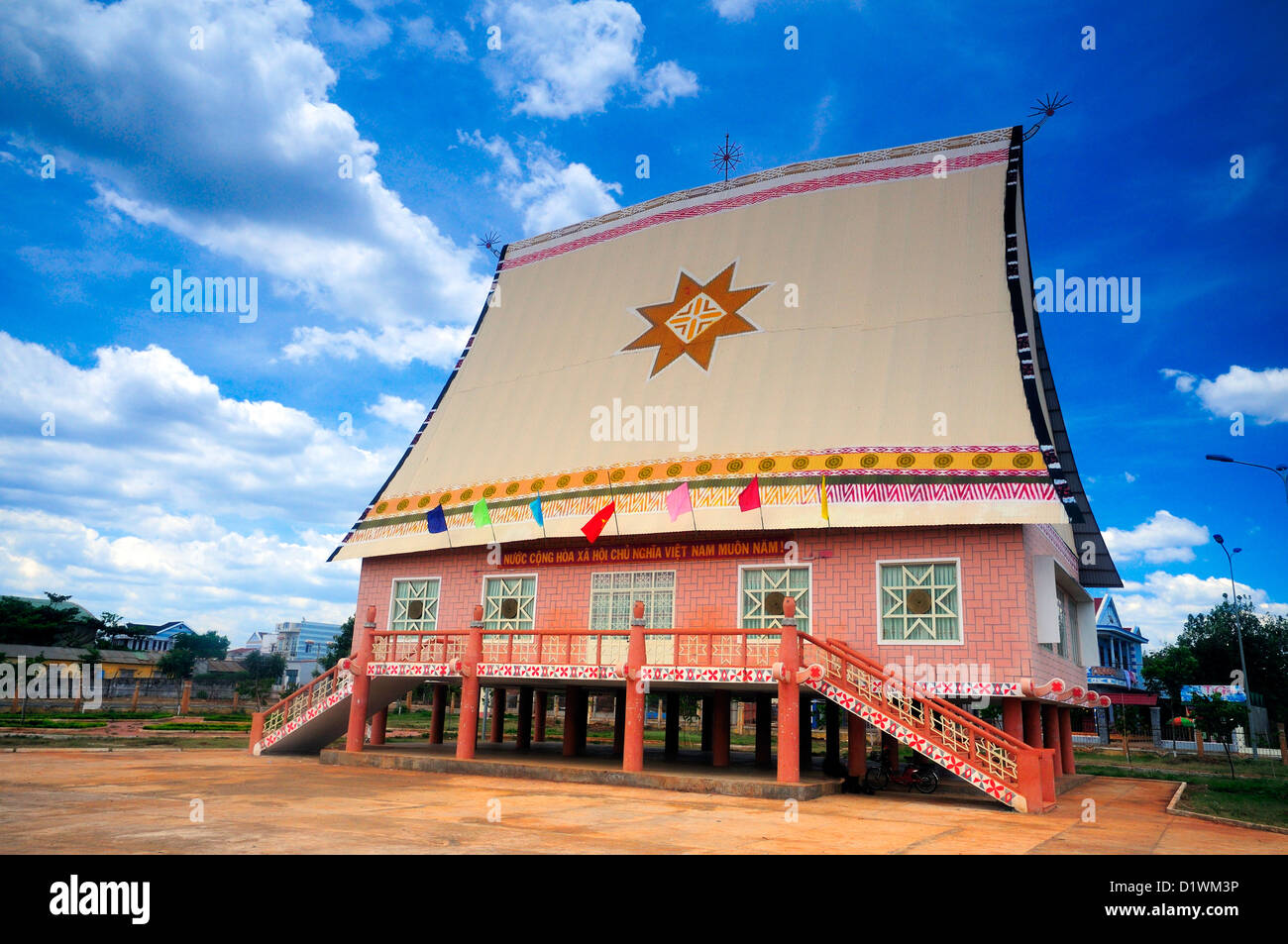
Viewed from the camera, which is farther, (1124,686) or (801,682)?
(1124,686)

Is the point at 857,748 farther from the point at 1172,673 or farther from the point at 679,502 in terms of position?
the point at 1172,673

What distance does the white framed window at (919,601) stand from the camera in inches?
580

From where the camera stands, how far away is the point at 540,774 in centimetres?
1527

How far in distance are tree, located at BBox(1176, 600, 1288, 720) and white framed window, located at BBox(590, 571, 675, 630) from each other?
38.4 m

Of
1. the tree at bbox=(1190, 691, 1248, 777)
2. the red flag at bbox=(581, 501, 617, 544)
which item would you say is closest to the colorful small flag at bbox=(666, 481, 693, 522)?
the red flag at bbox=(581, 501, 617, 544)

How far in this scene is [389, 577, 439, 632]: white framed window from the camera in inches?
812

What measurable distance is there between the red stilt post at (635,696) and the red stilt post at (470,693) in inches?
136

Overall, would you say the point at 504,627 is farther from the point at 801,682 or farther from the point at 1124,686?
the point at 1124,686

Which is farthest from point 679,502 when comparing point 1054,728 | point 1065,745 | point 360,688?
point 1065,745
